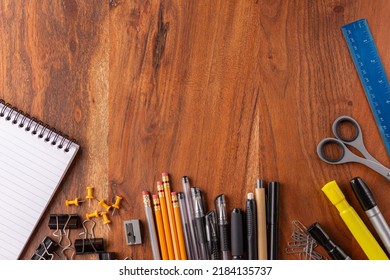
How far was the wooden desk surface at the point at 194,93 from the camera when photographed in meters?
1.21

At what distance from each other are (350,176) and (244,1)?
17.0 inches

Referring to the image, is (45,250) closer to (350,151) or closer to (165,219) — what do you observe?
(165,219)

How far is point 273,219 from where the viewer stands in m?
1.20

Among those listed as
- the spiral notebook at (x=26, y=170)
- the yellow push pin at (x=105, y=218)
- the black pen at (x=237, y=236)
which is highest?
the spiral notebook at (x=26, y=170)

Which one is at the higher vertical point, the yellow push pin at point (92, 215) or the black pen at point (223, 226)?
the yellow push pin at point (92, 215)

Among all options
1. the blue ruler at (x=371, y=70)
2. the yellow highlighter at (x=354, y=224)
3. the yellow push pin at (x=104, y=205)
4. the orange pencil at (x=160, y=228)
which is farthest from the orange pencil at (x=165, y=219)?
the blue ruler at (x=371, y=70)

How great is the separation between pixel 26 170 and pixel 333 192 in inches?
25.4

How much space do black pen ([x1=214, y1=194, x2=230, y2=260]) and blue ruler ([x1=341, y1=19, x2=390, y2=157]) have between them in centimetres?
36

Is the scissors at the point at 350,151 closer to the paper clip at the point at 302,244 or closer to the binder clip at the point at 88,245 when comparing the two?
the paper clip at the point at 302,244

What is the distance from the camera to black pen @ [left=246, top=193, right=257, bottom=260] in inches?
46.7

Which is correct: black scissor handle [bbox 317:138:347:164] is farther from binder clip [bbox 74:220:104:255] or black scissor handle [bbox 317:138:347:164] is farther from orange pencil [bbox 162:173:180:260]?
binder clip [bbox 74:220:104:255]

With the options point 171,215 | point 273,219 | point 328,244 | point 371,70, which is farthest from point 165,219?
point 371,70

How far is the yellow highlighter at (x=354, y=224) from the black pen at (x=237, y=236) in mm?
186
